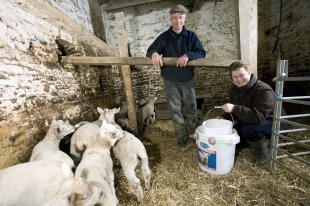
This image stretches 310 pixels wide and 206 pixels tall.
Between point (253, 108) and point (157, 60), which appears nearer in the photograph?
point (253, 108)

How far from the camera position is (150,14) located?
6547 millimetres

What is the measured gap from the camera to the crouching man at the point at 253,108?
2121mm

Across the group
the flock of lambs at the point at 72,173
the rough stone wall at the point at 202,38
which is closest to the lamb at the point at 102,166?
the flock of lambs at the point at 72,173

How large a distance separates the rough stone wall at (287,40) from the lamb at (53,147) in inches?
288

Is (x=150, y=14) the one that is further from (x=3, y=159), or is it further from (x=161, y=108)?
(x=3, y=159)

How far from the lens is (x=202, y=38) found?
6582 millimetres

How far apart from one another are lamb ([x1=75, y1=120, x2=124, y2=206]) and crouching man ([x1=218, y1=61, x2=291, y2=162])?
5.61 ft

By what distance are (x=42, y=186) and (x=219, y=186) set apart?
2053 mm

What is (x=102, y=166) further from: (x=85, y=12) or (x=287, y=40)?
(x=287, y=40)

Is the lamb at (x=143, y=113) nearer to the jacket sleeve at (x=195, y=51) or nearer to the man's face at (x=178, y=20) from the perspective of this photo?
the jacket sleeve at (x=195, y=51)

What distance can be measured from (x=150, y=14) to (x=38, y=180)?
6846 mm

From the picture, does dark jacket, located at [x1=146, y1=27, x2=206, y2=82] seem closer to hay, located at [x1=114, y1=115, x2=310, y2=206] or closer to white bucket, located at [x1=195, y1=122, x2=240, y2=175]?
white bucket, located at [x1=195, y1=122, x2=240, y2=175]

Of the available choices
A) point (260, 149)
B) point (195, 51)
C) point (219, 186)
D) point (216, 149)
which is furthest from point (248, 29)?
point (219, 186)

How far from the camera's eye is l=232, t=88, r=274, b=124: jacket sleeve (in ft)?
6.89
